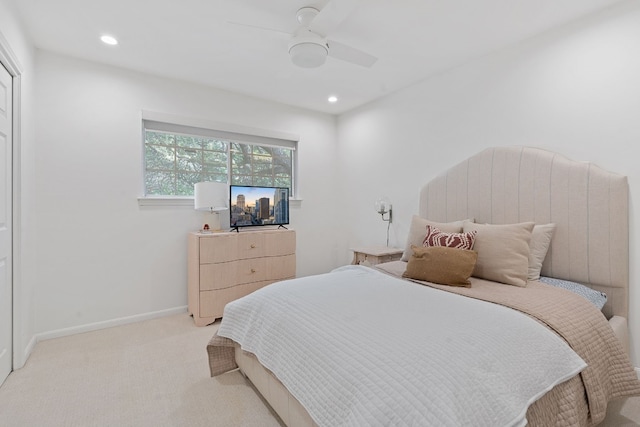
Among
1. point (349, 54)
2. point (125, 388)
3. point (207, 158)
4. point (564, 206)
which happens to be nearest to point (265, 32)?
point (349, 54)

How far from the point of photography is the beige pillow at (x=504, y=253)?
2.06 m

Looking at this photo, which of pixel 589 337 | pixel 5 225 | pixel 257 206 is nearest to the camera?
pixel 589 337

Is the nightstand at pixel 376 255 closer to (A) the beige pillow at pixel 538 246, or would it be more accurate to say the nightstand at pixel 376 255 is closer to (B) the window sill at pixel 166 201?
(A) the beige pillow at pixel 538 246

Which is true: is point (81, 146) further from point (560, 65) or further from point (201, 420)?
point (560, 65)

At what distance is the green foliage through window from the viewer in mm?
3287

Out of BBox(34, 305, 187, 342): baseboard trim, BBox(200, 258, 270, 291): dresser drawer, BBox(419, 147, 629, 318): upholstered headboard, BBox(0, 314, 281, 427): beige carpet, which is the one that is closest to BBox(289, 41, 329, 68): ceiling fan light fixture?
BBox(419, 147, 629, 318): upholstered headboard

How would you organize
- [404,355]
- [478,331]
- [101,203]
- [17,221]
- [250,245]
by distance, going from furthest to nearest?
[250,245] → [101,203] → [17,221] → [478,331] → [404,355]

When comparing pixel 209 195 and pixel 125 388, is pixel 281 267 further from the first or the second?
pixel 125 388

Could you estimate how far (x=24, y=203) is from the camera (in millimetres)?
2303

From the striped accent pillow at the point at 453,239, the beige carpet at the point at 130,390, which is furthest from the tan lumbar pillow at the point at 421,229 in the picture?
the beige carpet at the point at 130,390

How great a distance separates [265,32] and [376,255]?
2.21 m

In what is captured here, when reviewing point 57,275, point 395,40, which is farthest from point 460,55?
point 57,275

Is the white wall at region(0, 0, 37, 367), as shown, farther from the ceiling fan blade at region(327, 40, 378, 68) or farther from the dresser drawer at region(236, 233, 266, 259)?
the ceiling fan blade at region(327, 40, 378, 68)

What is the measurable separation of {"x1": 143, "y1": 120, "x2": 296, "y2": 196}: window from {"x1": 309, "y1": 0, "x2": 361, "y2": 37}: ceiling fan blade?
1.93m
